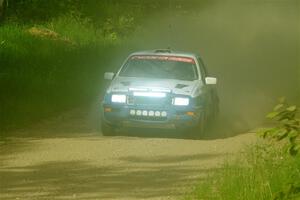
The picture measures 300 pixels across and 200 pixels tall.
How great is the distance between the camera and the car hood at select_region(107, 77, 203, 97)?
52.1ft

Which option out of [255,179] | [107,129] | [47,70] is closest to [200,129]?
[107,129]

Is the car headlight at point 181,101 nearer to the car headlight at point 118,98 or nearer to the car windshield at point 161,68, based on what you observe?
the car headlight at point 118,98

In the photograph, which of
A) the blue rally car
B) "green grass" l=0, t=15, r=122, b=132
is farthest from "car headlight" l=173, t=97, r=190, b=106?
"green grass" l=0, t=15, r=122, b=132

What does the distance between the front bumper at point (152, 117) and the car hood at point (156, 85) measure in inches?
12.2

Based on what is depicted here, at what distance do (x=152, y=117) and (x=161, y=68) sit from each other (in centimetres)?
159

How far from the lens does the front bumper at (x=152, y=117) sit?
15719 mm

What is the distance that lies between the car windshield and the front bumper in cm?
114

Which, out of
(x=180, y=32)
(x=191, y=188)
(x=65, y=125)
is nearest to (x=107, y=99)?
(x=65, y=125)

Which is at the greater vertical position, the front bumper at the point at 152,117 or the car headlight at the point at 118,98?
the car headlight at the point at 118,98

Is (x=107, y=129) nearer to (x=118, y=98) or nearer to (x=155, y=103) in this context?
(x=118, y=98)

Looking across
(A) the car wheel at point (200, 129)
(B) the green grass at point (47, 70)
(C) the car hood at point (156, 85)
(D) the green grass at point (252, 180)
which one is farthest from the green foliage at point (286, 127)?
(B) the green grass at point (47, 70)

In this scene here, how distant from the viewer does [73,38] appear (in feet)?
115

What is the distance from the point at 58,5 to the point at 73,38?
920 centimetres

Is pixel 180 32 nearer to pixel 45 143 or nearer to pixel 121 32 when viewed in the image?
pixel 121 32
